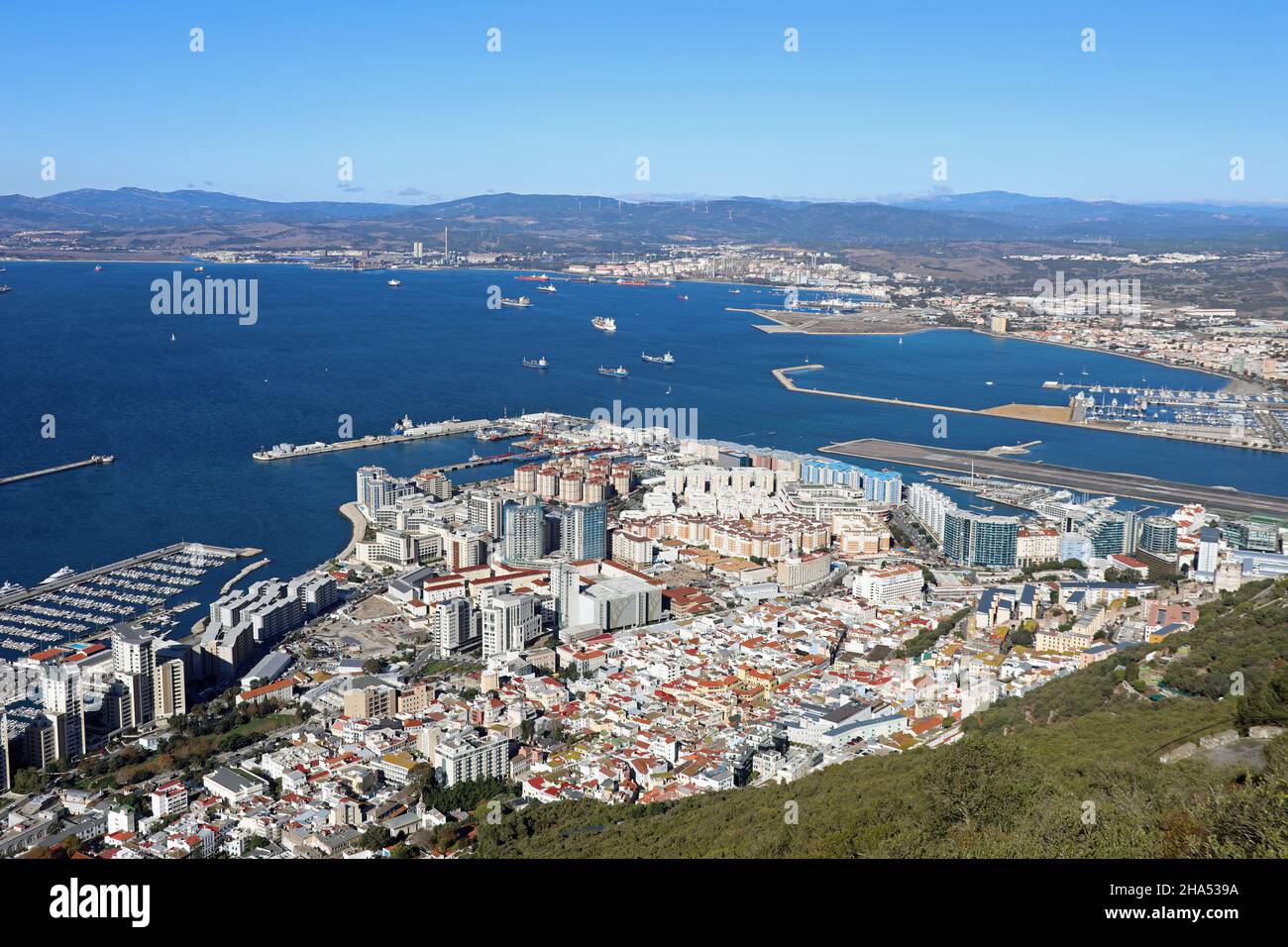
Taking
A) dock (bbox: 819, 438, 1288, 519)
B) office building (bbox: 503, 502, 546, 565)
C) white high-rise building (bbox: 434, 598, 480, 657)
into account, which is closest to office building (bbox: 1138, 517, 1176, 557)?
dock (bbox: 819, 438, 1288, 519)

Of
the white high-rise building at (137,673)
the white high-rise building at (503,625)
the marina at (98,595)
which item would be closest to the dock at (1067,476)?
the white high-rise building at (503,625)

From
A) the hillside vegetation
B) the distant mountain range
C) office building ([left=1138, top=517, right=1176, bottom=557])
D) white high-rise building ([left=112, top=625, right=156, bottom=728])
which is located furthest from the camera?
the distant mountain range

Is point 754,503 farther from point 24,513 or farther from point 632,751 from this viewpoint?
point 24,513

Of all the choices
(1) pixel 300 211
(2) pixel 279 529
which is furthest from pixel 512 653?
(1) pixel 300 211

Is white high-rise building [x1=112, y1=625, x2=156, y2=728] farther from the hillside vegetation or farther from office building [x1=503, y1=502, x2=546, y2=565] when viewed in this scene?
office building [x1=503, y1=502, x2=546, y2=565]
